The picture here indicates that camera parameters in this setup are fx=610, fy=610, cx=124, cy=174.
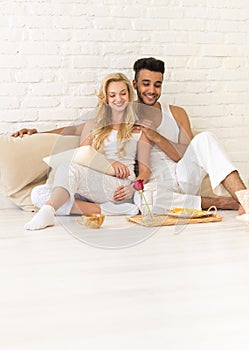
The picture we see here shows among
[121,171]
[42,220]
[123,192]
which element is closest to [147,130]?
[121,171]

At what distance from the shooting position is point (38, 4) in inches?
171

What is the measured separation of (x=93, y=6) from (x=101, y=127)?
3.15ft

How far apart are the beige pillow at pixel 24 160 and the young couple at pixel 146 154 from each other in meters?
0.17

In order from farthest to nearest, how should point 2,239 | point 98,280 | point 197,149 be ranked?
point 197,149
point 2,239
point 98,280

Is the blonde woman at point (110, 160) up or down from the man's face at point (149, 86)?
down

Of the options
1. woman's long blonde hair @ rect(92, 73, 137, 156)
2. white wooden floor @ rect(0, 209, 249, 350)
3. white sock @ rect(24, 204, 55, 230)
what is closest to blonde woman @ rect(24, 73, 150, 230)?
woman's long blonde hair @ rect(92, 73, 137, 156)

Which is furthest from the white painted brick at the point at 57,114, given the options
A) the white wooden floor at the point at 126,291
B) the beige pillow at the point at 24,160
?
the white wooden floor at the point at 126,291

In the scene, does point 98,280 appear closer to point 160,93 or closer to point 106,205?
point 106,205

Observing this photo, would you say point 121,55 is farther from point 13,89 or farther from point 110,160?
point 110,160

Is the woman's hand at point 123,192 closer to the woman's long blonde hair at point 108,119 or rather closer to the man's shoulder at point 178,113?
the woman's long blonde hair at point 108,119

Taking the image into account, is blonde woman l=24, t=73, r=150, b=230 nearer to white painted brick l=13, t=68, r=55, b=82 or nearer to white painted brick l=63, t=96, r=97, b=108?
white painted brick l=63, t=96, r=97, b=108

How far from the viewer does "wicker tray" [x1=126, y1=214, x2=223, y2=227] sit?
140 inches

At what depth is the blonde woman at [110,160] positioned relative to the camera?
12.7ft

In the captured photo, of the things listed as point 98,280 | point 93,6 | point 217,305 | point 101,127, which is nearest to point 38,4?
point 93,6
